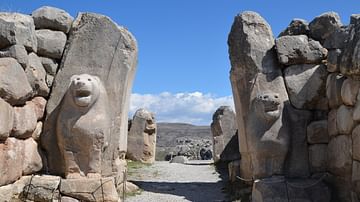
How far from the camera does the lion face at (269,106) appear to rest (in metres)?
6.27

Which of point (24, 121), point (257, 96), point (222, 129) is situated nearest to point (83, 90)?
point (24, 121)

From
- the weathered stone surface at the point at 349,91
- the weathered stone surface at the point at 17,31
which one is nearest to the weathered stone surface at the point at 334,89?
the weathered stone surface at the point at 349,91

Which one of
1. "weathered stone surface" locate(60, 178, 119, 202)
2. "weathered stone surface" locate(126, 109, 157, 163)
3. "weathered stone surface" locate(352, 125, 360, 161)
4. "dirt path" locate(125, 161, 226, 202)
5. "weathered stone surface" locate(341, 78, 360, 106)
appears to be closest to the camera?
"weathered stone surface" locate(352, 125, 360, 161)

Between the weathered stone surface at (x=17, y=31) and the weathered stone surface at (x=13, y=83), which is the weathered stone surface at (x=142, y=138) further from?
the weathered stone surface at (x=13, y=83)

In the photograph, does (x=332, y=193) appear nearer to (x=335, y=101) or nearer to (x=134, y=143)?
(x=335, y=101)

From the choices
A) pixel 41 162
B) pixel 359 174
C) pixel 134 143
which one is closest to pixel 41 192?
pixel 41 162

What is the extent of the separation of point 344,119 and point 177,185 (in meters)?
4.51

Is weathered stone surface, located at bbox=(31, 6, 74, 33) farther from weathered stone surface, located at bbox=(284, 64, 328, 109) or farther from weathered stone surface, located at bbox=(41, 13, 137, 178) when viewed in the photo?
weathered stone surface, located at bbox=(284, 64, 328, 109)

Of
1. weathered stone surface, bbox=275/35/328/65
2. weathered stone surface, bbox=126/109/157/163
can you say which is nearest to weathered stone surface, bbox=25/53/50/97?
weathered stone surface, bbox=275/35/328/65

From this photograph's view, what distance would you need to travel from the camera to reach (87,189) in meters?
5.86

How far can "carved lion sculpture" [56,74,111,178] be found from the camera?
232 inches

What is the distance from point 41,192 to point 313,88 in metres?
4.13

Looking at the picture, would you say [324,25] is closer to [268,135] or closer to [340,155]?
[268,135]

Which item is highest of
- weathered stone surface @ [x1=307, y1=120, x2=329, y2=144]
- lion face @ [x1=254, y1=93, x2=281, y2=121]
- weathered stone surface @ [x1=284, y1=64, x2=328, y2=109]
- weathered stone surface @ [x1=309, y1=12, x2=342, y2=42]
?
weathered stone surface @ [x1=309, y1=12, x2=342, y2=42]
